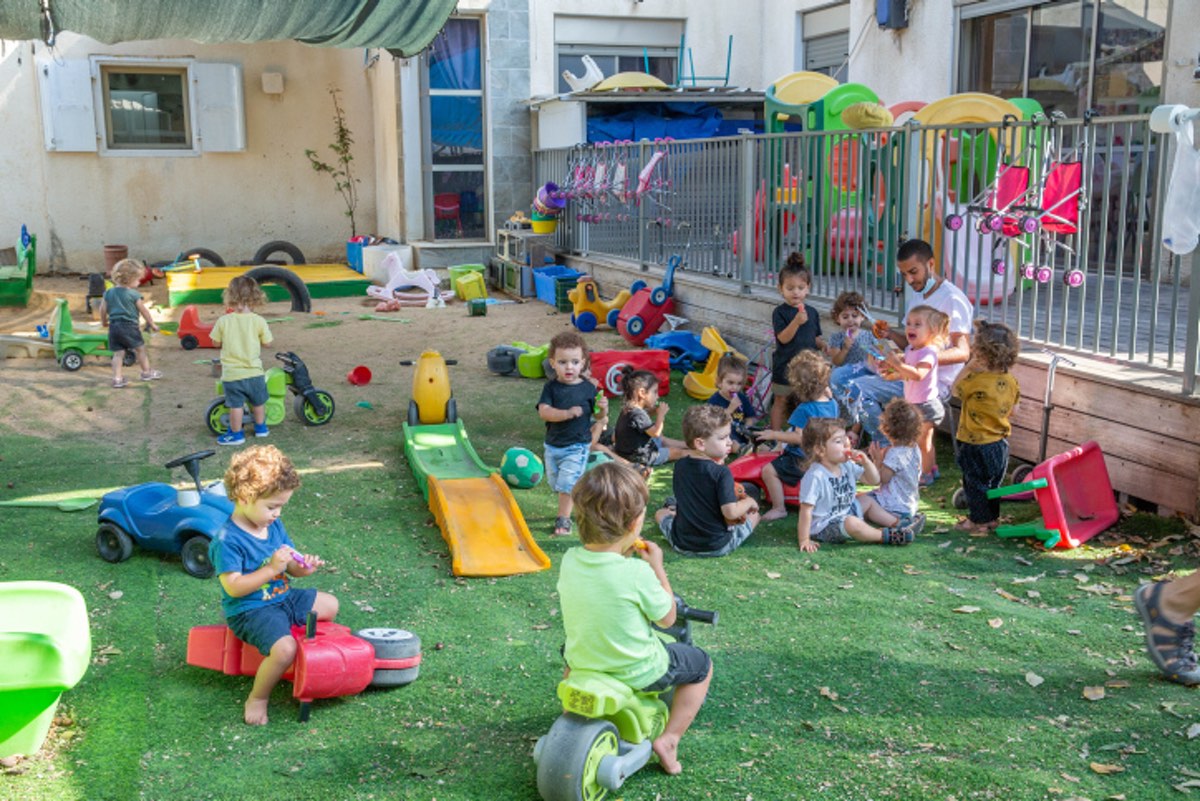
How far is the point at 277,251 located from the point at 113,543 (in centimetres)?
1299

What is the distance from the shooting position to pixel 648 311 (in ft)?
36.4

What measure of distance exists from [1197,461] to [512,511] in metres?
3.51

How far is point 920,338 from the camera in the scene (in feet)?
21.6

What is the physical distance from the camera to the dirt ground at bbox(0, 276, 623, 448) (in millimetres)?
8742

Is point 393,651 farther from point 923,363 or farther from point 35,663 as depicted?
point 923,363

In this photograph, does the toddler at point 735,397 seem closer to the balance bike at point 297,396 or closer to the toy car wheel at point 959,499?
the toy car wheel at point 959,499

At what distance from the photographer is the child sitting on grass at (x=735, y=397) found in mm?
7312

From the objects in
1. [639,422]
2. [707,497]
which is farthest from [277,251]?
[707,497]

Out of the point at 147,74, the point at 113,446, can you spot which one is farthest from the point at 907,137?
the point at 147,74

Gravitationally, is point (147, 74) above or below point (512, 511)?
above

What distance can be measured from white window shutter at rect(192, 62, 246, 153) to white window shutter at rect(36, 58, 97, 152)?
5.01ft

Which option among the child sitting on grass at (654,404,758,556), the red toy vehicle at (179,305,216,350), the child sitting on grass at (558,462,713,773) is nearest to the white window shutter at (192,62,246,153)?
the red toy vehicle at (179,305,216,350)

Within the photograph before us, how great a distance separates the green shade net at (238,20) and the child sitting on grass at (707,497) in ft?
9.22

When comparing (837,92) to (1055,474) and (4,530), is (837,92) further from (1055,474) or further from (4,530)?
(4,530)
